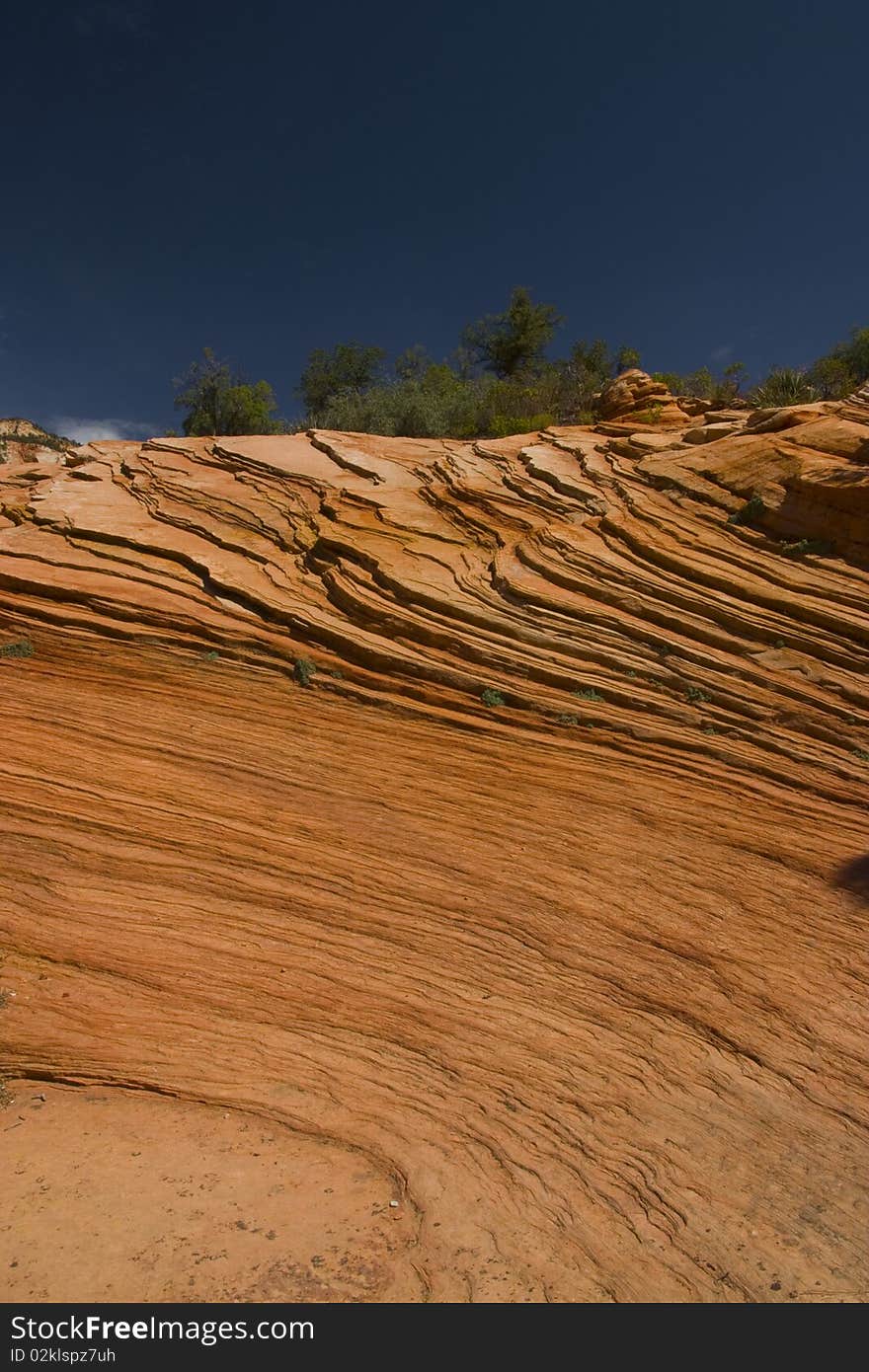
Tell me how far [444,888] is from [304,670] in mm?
5125

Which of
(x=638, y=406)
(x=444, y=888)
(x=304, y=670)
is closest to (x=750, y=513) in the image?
(x=304, y=670)

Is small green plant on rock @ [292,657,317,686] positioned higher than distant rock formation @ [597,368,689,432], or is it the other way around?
distant rock formation @ [597,368,689,432]

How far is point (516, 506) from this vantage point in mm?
17844

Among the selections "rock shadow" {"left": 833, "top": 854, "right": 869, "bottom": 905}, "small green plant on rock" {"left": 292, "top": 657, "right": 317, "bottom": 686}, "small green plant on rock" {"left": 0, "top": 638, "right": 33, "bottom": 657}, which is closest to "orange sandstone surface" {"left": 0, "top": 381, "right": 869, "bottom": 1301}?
"rock shadow" {"left": 833, "top": 854, "right": 869, "bottom": 905}

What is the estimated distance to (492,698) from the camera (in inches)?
514

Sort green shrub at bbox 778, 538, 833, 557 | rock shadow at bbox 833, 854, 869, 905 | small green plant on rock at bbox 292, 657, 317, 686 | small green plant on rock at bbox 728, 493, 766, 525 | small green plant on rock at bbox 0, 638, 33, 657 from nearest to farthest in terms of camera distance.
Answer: rock shadow at bbox 833, 854, 869, 905
small green plant on rock at bbox 0, 638, 33, 657
small green plant on rock at bbox 292, 657, 317, 686
green shrub at bbox 778, 538, 833, 557
small green plant on rock at bbox 728, 493, 766, 525

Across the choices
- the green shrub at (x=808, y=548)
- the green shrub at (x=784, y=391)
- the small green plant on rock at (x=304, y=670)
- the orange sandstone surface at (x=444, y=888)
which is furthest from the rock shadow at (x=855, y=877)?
the green shrub at (x=784, y=391)

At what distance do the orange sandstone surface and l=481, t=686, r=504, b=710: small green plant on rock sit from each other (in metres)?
0.06

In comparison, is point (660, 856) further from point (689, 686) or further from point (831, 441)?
point (831, 441)

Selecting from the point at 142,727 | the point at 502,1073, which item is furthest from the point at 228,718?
the point at 502,1073

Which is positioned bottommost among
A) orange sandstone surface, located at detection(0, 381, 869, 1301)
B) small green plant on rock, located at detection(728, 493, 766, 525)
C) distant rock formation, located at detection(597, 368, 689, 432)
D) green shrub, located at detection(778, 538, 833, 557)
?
orange sandstone surface, located at detection(0, 381, 869, 1301)

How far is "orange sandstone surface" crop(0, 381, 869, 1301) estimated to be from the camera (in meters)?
6.68

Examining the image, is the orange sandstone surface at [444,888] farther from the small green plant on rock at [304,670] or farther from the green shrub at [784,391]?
the green shrub at [784,391]

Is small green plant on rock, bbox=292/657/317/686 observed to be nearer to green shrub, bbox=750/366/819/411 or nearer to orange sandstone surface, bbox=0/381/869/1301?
orange sandstone surface, bbox=0/381/869/1301
